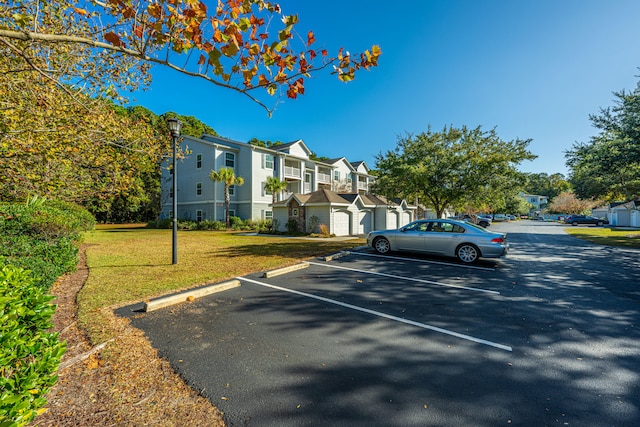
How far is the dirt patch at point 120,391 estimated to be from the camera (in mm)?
2406

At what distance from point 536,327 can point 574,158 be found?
2050cm

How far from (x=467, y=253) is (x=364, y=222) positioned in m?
15.5

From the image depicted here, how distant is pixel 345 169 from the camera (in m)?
40.2

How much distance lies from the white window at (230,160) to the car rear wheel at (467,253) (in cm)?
2530

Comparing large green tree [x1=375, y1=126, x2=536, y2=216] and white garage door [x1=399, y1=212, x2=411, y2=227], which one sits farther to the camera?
white garage door [x1=399, y1=212, x2=411, y2=227]

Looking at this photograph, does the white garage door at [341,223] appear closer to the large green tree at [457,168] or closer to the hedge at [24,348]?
the large green tree at [457,168]

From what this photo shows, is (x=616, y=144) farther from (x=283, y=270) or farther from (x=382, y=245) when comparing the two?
(x=283, y=270)

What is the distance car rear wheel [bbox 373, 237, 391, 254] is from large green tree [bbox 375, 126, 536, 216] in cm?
603

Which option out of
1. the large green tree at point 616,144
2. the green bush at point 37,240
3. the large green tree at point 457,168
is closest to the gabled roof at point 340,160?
the large green tree at point 457,168

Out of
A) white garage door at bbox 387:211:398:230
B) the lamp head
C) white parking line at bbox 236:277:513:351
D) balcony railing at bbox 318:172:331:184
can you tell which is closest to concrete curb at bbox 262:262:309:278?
white parking line at bbox 236:277:513:351

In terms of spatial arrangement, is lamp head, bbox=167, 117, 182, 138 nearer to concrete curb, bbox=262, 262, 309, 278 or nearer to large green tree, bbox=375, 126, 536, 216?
concrete curb, bbox=262, 262, 309, 278

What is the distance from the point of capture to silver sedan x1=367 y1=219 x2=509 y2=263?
30.0 feet

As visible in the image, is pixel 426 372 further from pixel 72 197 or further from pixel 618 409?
pixel 72 197

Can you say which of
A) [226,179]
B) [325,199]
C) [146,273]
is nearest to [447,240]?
[146,273]
